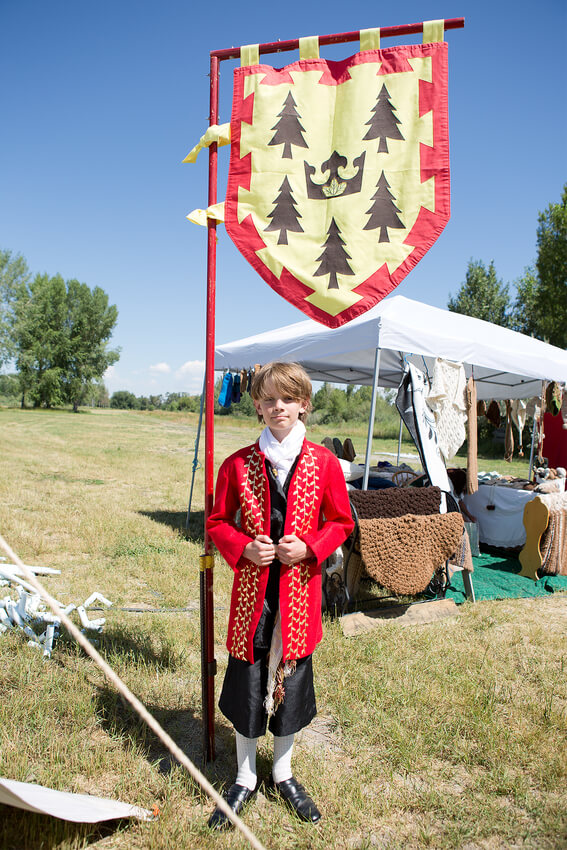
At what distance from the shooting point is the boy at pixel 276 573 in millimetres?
1984

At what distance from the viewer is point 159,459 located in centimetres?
1505

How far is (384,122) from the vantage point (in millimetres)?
2207

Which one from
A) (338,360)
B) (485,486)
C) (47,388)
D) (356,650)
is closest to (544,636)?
(356,650)

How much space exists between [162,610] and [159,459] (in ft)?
37.5

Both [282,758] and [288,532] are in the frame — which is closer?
[288,532]

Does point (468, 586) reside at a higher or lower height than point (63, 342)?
lower

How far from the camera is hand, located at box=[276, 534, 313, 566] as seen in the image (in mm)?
1922

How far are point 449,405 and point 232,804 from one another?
4.09 meters

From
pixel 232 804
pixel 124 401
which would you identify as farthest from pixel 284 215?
pixel 124 401

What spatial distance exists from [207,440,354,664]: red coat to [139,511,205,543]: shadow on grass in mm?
4115

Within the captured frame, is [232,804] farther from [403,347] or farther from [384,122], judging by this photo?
[403,347]

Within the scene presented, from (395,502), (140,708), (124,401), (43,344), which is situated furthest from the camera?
(124,401)

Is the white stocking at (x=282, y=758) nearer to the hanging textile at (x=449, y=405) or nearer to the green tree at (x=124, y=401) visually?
the hanging textile at (x=449, y=405)

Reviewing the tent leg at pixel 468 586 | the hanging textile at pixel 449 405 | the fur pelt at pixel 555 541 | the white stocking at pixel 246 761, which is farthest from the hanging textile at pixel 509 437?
the white stocking at pixel 246 761
